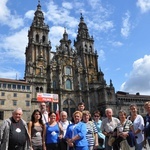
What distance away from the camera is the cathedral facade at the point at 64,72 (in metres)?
50.8

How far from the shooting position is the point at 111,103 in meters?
53.8

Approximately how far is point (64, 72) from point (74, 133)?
48379 millimetres

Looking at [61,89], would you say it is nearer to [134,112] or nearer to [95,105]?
[95,105]

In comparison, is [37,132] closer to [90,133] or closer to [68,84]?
[90,133]

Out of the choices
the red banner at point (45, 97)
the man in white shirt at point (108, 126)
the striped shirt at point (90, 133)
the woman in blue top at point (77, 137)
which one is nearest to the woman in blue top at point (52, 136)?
the woman in blue top at point (77, 137)

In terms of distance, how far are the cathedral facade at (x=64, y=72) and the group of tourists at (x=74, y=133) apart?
3946cm

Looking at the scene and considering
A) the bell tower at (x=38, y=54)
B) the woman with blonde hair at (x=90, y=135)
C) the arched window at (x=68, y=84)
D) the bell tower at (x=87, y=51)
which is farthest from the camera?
the bell tower at (x=87, y=51)

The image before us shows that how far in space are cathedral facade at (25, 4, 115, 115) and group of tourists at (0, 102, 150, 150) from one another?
3946 cm

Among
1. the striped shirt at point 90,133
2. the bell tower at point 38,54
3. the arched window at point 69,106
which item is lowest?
the striped shirt at point 90,133

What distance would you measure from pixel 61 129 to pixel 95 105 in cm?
4757

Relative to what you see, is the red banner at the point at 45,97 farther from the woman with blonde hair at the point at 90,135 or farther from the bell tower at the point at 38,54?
the woman with blonde hair at the point at 90,135

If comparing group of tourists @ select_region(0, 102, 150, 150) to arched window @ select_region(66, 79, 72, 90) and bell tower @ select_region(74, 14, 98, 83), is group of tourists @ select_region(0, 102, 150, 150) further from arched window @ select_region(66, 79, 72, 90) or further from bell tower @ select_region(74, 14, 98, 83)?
bell tower @ select_region(74, 14, 98, 83)

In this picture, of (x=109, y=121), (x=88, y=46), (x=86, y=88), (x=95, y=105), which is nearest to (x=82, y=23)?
(x=88, y=46)

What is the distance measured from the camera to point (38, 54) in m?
53.0
